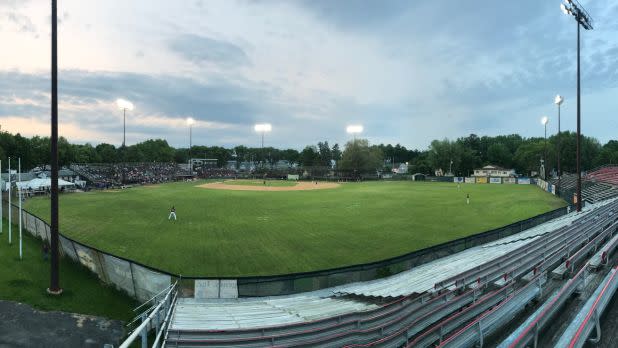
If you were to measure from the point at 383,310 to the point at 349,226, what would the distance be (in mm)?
16529

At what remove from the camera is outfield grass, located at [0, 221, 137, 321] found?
12492 mm

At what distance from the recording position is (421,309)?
8.30 metres

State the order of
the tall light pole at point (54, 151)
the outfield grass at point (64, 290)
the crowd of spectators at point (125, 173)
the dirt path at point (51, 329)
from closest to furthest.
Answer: the dirt path at point (51, 329) → the outfield grass at point (64, 290) → the tall light pole at point (54, 151) → the crowd of spectators at point (125, 173)

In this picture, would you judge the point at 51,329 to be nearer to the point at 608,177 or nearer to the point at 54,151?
the point at 54,151

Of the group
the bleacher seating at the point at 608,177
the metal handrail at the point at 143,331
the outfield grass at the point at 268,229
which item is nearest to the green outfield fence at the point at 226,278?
the metal handrail at the point at 143,331

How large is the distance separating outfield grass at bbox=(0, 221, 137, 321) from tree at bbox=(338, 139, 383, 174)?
9481 cm

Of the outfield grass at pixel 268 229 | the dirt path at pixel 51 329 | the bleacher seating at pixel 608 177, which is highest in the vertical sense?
the bleacher seating at pixel 608 177

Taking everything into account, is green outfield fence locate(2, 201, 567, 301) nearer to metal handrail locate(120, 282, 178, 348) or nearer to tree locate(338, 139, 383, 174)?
metal handrail locate(120, 282, 178, 348)

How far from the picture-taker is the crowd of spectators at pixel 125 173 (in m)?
67.1

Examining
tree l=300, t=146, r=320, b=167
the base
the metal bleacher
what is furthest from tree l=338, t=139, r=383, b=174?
the metal bleacher

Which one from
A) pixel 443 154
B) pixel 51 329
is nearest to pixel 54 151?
pixel 51 329

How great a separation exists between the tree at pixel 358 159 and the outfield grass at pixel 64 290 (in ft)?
311

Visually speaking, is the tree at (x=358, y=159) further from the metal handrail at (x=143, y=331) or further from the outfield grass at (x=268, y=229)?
the metal handrail at (x=143, y=331)

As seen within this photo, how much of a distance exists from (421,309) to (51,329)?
11.2m
